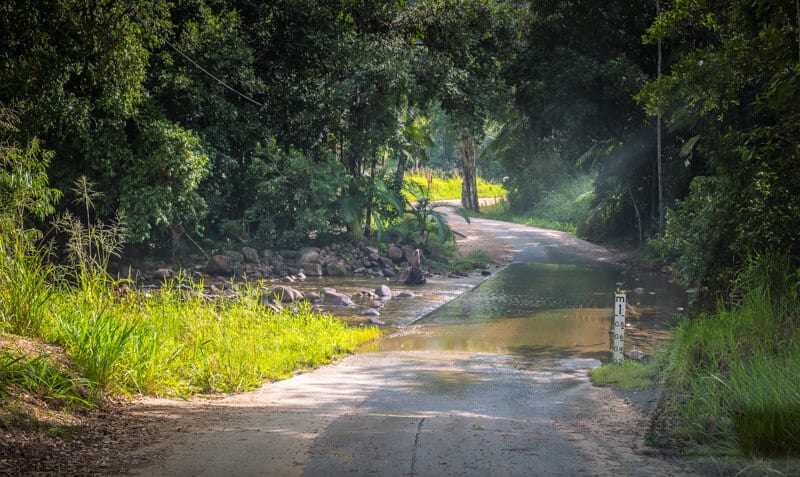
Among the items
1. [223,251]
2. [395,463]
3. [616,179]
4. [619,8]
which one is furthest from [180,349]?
[616,179]

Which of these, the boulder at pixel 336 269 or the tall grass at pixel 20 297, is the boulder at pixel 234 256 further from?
the tall grass at pixel 20 297

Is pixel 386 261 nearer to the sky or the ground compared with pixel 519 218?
nearer to the ground

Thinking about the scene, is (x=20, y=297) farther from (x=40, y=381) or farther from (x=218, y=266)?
(x=218, y=266)

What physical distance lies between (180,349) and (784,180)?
21.4ft

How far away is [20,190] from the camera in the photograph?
10297mm

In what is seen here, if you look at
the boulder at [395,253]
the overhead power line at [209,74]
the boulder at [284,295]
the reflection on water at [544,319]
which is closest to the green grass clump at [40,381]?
the reflection on water at [544,319]

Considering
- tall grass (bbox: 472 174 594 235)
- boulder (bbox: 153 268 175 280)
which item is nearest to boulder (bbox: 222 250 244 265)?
boulder (bbox: 153 268 175 280)

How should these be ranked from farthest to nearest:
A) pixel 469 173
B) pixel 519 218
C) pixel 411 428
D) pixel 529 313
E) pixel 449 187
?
1. pixel 449 187
2. pixel 469 173
3. pixel 519 218
4. pixel 529 313
5. pixel 411 428

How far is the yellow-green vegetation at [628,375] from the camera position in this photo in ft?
26.7

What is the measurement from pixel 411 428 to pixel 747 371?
259cm

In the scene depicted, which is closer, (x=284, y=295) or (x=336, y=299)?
(x=284, y=295)

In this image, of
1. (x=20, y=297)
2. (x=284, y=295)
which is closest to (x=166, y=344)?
(x=20, y=297)

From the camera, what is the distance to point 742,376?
5.56 metres

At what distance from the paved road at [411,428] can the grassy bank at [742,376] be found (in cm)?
38
